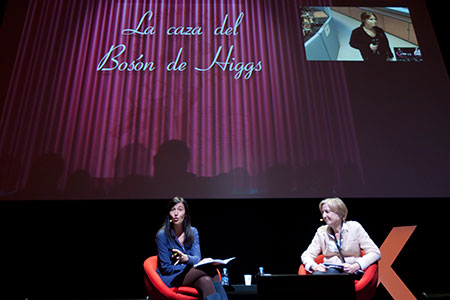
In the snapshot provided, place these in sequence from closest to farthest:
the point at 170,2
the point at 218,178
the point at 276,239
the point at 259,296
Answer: the point at 259,296
the point at 218,178
the point at 276,239
the point at 170,2

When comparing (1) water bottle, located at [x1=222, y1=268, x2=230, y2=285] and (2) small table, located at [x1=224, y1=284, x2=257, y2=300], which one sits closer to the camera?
(2) small table, located at [x1=224, y1=284, x2=257, y2=300]

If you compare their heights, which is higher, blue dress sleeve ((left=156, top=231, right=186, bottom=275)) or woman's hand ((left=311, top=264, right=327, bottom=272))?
blue dress sleeve ((left=156, top=231, right=186, bottom=275))

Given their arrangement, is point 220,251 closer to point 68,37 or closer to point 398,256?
point 398,256

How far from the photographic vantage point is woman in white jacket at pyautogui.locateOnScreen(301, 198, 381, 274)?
8.38ft

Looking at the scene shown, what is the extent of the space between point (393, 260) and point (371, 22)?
2.70 metres

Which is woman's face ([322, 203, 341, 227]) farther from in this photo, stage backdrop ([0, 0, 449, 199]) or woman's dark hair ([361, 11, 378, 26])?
woman's dark hair ([361, 11, 378, 26])

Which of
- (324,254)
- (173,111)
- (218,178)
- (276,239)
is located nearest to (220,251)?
(276,239)

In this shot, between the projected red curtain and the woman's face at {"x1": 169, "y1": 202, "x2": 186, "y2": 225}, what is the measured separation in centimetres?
57

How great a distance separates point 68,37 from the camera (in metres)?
3.73

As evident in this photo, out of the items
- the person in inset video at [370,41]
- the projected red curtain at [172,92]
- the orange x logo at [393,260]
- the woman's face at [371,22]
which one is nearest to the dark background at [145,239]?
the orange x logo at [393,260]

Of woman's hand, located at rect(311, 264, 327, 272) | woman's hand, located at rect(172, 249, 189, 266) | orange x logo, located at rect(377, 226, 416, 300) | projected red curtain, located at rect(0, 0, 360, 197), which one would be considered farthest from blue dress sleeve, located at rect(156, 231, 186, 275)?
orange x logo, located at rect(377, 226, 416, 300)

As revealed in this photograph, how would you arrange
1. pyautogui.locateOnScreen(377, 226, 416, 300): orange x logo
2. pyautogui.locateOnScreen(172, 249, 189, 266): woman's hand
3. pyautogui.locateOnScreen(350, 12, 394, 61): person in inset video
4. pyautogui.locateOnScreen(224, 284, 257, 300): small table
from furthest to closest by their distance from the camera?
pyautogui.locateOnScreen(350, 12, 394, 61): person in inset video < pyautogui.locateOnScreen(377, 226, 416, 300): orange x logo < pyautogui.locateOnScreen(224, 284, 257, 300): small table < pyautogui.locateOnScreen(172, 249, 189, 266): woman's hand

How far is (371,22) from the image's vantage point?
4.05 m

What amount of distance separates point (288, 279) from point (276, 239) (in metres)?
1.99
